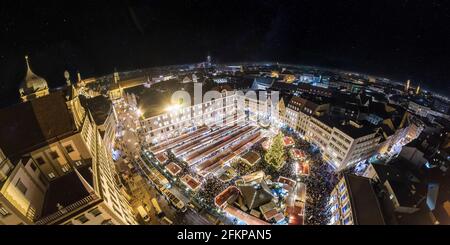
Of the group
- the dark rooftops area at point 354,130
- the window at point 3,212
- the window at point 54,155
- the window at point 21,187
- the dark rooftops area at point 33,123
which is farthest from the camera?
the dark rooftops area at point 354,130

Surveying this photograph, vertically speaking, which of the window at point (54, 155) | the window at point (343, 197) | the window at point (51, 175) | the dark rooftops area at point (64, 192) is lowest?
the window at point (343, 197)

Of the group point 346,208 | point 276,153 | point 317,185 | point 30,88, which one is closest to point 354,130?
point 317,185

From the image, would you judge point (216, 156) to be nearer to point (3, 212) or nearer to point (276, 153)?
point (276, 153)

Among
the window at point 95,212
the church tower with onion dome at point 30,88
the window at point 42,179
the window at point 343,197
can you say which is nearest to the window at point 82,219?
the window at point 95,212

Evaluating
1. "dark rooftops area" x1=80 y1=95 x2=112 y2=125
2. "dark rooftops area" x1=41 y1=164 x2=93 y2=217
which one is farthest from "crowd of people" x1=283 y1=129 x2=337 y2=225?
"dark rooftops area" x1=80 y1=95 x2=112 y2=125

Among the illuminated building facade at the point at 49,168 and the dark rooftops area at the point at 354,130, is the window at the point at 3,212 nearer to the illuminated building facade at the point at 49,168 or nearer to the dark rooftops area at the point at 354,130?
the illuminated building facade at the point at 49,168

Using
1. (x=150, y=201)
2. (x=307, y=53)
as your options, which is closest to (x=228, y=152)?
(x=150, y=201)
